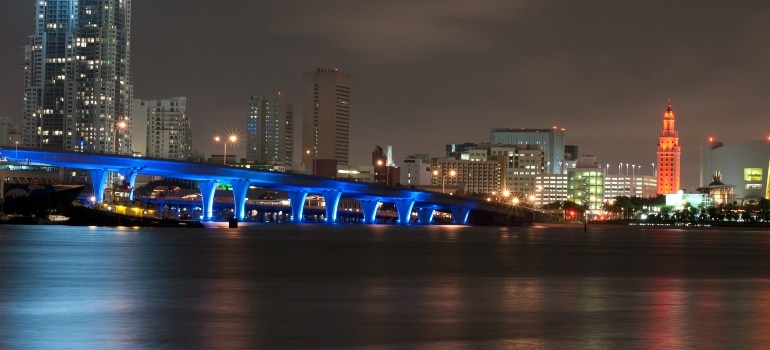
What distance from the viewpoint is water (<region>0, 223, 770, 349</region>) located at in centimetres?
2381

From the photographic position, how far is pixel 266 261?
54.4m

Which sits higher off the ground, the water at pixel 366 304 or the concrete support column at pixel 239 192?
the concrete support column at pixel 239 192

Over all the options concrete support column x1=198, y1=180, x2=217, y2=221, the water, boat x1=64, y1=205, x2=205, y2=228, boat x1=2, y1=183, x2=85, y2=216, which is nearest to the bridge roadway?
concrete support column x1=198, y1=180, x2=217, y2=221

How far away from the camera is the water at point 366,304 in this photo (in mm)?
23812

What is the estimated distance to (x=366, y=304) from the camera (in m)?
31.4

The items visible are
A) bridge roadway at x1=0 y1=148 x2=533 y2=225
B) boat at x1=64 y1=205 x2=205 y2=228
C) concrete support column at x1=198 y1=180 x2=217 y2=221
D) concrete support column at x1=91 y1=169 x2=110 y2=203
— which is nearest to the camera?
boat at x1=64 y1=205 x2=205 y2=228

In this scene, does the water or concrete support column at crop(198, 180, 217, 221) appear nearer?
the water

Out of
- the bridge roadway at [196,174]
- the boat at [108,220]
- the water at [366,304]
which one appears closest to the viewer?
the water at [366,304]

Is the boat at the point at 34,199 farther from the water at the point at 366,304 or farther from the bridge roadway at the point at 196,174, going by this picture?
the water at the point at 366,304

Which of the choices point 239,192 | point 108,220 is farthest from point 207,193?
point 108,220

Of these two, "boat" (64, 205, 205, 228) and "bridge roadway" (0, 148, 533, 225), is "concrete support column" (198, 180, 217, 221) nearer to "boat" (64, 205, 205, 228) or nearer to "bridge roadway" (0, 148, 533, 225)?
"bridge roadway" (0, 148, 533, 225)

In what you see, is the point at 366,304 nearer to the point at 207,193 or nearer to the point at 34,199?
the point at 34,199

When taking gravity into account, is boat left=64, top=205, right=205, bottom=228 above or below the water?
above

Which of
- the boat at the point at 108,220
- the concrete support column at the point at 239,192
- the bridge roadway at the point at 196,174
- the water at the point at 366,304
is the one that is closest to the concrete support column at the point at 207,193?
the bridge roadway at the point at 196,174
